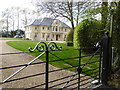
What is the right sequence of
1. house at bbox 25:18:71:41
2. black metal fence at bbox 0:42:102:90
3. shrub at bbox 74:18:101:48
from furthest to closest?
house at bbox 25:18:71:41 → shrub at bbox 74:18:101:48 → black metal fence at bbox 0:42:102:90

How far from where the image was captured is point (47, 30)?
1286cm

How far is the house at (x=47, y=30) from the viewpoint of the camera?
11273 mm

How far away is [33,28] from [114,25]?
12020 millimetres

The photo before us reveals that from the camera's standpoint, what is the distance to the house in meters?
11.3

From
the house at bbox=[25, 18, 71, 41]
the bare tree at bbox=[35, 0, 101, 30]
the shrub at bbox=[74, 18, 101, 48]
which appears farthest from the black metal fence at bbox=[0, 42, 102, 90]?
the house at bbox=[25, 18, 71, 41]

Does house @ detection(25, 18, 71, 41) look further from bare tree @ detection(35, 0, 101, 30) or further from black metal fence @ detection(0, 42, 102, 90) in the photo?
black metal fence @ detection(0, 42, 102, 90)

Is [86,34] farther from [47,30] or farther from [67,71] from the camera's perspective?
[47,30]

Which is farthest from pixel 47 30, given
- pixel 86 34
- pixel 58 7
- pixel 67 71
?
pixel 67 71

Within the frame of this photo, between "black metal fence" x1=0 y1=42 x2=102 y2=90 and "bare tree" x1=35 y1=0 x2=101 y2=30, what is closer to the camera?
"black metal fence" x1=0 y1=42 x2=102 y2=90

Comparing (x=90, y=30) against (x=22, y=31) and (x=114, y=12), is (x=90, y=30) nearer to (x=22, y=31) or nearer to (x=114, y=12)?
(x=114, y=12)

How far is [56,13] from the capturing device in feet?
25.4

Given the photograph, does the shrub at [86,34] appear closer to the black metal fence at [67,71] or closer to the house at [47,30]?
the black metal fence at [67,71]

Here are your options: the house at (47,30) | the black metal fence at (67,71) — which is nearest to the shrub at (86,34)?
the black metal fence at (67,71)

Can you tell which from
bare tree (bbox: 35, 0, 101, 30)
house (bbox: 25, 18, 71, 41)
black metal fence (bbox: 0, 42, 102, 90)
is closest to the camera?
black metal fence (bbox: 0, 42, 102, 90)
